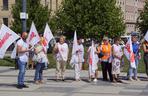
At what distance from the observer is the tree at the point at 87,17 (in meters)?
63.2

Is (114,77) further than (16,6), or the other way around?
(16,6)

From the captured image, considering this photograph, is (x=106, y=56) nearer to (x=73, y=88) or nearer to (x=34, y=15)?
(x=73, y=88)

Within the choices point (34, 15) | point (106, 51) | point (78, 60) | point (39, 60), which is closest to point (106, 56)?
point (106, 51)

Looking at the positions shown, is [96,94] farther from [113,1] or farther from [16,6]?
[113,1]

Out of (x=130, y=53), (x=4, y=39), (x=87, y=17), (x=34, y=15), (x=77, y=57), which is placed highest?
(x=87, y=17)

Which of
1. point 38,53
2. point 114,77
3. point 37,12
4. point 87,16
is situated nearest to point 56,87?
point 38,53

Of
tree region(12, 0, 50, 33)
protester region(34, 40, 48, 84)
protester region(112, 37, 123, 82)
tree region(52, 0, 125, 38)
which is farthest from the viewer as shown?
tree region(52, 0, 125, 38)

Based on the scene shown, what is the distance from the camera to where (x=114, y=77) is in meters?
19.2

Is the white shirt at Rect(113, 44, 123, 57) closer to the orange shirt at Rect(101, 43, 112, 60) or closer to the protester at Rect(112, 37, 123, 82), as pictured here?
the protester at Rect(112, 37, 123, 82)

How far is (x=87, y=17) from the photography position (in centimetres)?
6388

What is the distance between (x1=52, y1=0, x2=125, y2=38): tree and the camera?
63250mm

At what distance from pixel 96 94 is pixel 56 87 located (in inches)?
85.8

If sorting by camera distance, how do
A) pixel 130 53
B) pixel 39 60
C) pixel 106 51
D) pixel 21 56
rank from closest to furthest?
1. pixel 21 56
2. pixel 39 60
3. pixel 106 51
4. pixel 130 53

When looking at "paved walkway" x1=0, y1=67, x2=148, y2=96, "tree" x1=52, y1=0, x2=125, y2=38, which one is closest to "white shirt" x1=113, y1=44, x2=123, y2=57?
"paved walkway" x1=0, y1=67, x2=148, y2=96
